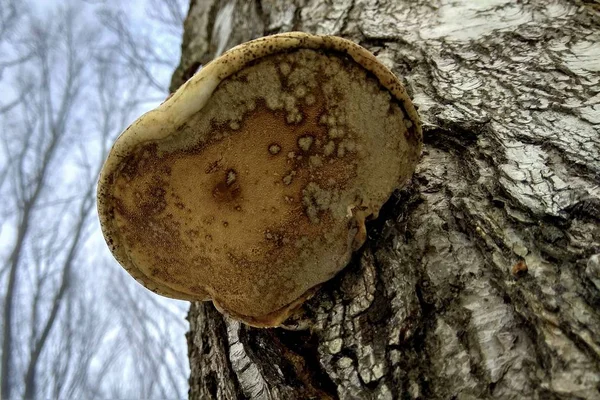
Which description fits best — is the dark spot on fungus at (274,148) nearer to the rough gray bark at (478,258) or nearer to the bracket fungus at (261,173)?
the bracket fungus at (261,173)

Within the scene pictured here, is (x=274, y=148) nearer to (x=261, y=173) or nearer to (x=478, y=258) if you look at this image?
(x=261, y=173)

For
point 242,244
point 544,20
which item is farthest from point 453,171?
point 544,20

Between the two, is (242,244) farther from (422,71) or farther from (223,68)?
(422,71)

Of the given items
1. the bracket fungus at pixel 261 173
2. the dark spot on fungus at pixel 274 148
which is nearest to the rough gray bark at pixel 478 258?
the bracket fungus at pixel 261 173

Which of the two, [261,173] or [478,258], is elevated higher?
[261,173]

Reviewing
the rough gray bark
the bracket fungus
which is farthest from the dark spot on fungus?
the rough gray bark

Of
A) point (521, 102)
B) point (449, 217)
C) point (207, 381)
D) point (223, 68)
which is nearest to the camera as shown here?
point (223, 68)

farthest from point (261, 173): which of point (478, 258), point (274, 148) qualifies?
point (478, 258)
